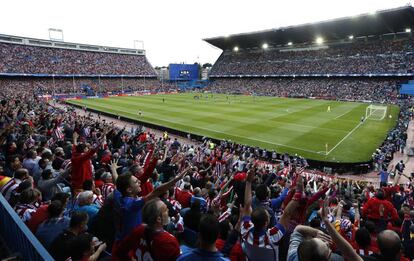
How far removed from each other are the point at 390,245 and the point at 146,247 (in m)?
2.59

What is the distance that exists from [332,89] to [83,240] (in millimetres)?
68729

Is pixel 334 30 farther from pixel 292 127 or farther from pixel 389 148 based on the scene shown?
pixel 389 148

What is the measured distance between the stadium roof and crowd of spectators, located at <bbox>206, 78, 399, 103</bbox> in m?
11.2

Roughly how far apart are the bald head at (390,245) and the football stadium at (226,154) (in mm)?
20

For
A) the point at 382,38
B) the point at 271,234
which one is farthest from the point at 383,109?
the point at 271,234

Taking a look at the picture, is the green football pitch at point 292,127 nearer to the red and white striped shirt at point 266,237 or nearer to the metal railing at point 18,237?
the red and white striped shirt at point 266,237

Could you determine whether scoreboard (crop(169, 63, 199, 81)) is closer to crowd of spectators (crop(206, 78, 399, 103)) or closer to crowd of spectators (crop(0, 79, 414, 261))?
crowd of spectators (crop(206, 78, 399, 103))

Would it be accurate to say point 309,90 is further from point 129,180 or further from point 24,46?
point 24,46

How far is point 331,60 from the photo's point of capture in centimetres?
7325

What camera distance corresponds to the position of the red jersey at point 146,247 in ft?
9.49

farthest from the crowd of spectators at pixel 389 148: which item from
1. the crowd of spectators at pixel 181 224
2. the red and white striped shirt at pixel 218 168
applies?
the crowd of spectators at pixel 181 224

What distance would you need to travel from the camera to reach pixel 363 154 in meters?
22.3

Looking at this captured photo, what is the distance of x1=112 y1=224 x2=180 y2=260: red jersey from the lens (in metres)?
2.89

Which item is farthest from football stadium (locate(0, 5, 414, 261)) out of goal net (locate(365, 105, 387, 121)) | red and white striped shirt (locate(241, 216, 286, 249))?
goal net (locate(365, 105, 387, 121))
